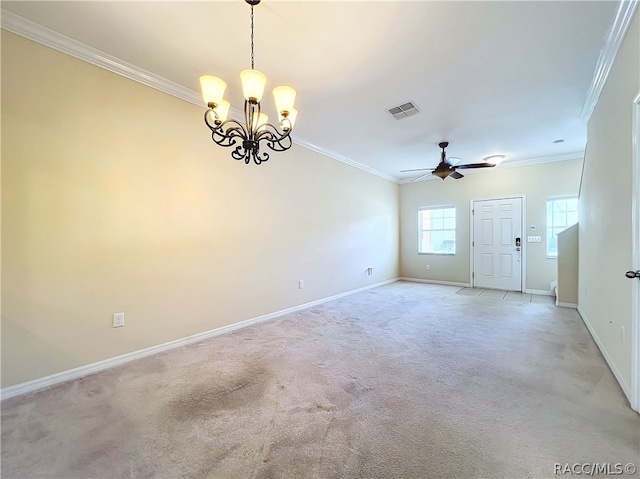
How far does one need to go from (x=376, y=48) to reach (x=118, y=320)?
3.36 meters

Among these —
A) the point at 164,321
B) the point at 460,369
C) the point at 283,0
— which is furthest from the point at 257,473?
the point at 283,0

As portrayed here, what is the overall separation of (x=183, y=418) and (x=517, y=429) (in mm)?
2085

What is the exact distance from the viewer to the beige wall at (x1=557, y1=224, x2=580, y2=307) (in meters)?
4.37

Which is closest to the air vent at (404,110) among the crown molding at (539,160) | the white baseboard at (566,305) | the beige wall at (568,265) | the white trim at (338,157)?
the white trim at (338,157)

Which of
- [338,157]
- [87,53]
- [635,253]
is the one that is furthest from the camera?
[338,157]

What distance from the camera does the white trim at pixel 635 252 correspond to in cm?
176

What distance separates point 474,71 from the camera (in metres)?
2.65

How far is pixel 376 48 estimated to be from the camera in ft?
7.64

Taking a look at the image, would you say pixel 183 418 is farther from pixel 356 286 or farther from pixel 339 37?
pixel 356 286

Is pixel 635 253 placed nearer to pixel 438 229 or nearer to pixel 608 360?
pixel 608 360

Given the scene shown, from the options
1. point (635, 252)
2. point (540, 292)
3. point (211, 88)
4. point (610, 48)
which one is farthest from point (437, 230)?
point (211, 88)

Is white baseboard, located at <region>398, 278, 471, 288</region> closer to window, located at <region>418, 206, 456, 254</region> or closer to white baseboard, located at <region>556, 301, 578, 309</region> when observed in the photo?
window, located at <region>418, 206, 456, 254</region>

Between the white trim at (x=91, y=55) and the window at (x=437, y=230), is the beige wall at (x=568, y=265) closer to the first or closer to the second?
the window at (x=437, y=230)

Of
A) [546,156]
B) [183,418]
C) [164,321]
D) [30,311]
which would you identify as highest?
[546,156]
